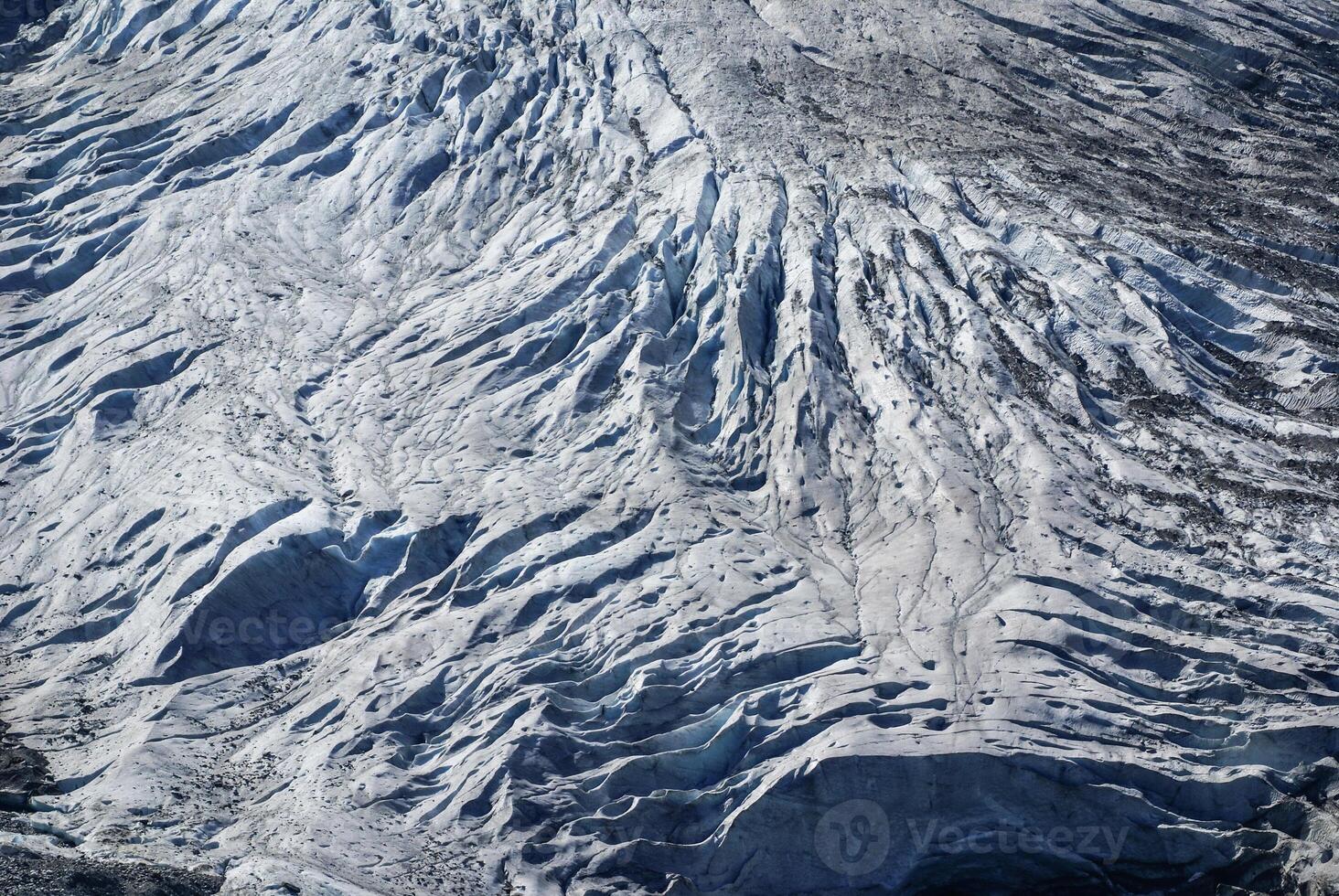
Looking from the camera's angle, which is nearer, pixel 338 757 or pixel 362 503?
pixel 338 757

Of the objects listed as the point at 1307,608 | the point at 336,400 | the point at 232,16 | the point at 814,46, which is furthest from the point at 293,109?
the point at 1307,608

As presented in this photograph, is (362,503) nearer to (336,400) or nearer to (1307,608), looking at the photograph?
(336,400)

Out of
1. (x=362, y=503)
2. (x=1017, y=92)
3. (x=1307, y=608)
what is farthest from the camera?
(x=1017, y=92)

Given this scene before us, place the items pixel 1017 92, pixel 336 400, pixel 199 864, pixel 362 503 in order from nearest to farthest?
pixel 199 864 < pixel 362 503 < pixel 336 400 < pixel 1017 92

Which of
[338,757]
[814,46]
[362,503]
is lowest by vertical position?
[338,757]

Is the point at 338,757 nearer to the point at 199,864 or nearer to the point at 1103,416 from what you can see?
the point at 199,864

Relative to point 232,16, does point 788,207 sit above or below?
below
